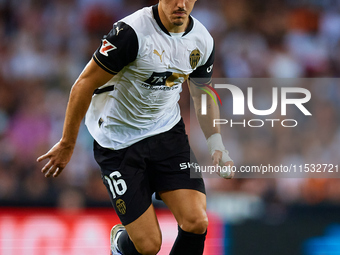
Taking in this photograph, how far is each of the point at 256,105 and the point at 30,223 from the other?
12.2 feet

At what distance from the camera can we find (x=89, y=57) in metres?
7.91

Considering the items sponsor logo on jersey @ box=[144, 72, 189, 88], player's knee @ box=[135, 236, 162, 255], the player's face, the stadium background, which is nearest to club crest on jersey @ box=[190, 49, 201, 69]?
sponsor logo on jersey @ box=[144, 72, 189, 88]

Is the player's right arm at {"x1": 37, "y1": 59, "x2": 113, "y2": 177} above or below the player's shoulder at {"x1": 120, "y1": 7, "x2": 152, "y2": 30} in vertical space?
below

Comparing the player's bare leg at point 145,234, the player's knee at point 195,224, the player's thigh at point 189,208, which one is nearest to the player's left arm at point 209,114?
the player's thigh at point 189,208

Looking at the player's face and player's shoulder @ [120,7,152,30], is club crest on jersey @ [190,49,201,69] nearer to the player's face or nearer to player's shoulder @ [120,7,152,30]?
the player's face

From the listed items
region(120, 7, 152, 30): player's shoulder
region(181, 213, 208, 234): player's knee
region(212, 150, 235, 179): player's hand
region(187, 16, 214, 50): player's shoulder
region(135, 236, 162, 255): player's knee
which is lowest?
region(135, 236, 162, 255): player's knee

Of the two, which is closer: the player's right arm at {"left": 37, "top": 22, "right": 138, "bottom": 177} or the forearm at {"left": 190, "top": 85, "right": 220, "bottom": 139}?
the player's right arm at {"left": 37, "top": 22, "right": 138, "bottom": 177}

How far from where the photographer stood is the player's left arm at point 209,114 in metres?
3.48

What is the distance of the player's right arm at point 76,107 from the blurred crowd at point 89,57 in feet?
9.15

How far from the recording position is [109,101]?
10.8 ft

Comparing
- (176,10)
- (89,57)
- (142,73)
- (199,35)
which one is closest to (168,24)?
(176,10)

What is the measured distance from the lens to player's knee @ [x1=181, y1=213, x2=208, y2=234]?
10.2 ft

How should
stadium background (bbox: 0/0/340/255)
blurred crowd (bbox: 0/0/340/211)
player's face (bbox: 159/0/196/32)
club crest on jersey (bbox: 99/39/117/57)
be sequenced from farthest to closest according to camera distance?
1. blurred crowd (bbox: 0/0/340/211)
2. stadium background (bbox: 0/0/340/255)
3. player's face (bbox: 159/0/196/32)
4. club crest on jersey (bbox: 99/39/117/57)

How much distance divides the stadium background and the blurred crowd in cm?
2
